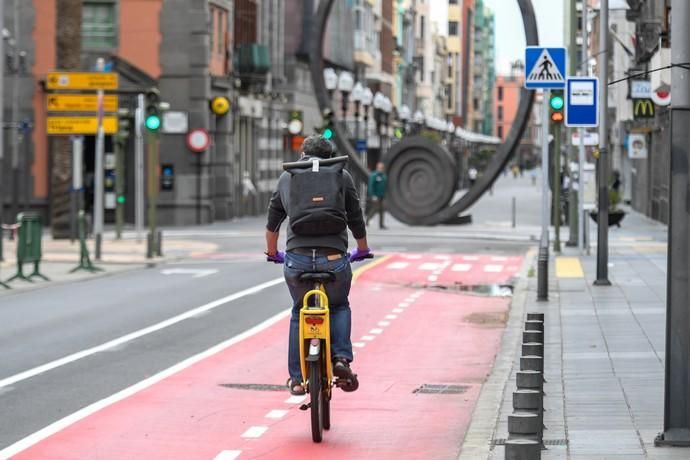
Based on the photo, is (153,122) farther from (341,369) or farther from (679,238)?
(679,238)

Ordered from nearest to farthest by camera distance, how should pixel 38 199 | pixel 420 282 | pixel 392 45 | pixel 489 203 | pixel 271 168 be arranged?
pixel 420 282 → pixel 38 199 → pixel 271 168 → pixel 489 203 → pixel 392 45

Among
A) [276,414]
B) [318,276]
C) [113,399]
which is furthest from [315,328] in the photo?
[113,399]

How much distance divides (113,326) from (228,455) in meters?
9.03

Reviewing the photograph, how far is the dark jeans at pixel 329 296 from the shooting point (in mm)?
10453

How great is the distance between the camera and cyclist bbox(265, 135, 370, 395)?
10461 mm

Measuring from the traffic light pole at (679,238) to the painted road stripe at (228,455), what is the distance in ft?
7.84

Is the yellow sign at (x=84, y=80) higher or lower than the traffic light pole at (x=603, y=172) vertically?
higher

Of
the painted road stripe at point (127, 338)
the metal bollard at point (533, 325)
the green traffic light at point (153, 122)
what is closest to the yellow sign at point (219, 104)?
the green traffic light at point (153, 122)

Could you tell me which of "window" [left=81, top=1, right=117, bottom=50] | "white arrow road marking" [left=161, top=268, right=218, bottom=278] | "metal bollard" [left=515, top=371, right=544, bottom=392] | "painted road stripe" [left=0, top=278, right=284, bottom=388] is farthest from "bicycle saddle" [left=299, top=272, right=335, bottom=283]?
"window" [left=81, top=1, right=117, bottom=50]

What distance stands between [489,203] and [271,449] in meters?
71.5

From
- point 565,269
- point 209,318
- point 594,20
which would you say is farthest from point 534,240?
point 209,318

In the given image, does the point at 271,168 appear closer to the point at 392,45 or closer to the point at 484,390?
the point at 392,45

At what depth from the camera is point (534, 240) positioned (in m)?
42.6

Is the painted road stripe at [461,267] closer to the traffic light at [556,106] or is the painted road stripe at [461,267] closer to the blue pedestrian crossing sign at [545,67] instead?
the traffic light at [556,106]
